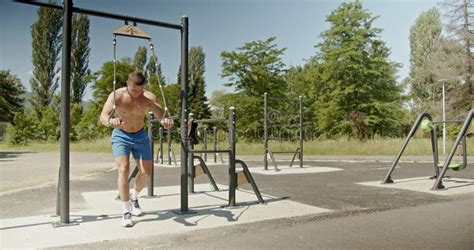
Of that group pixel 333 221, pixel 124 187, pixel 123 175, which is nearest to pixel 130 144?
pixel 123 175

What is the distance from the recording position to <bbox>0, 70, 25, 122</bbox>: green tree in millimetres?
36097

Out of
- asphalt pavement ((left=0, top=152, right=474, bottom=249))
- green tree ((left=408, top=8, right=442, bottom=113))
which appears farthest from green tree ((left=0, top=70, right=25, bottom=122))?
green tree ((left=408, top=8, right=442, bottom=113))

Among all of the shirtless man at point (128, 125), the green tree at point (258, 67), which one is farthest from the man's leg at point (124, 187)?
the green tree at point (258, 67)

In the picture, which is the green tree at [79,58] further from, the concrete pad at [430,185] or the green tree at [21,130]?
the concrete pad at [430,185]

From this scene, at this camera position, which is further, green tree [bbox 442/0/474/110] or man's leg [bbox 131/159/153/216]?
green tree [bbox 442/0/474/110]

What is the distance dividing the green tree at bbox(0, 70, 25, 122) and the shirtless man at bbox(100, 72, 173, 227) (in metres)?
33.5

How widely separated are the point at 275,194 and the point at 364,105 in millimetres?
27660

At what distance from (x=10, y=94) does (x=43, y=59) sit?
16.5ft

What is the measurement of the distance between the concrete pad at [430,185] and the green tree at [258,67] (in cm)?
2416

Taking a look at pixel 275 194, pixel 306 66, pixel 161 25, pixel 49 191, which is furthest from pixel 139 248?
pixel 306 66

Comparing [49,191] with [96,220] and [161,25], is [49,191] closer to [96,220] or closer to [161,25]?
[96,220]

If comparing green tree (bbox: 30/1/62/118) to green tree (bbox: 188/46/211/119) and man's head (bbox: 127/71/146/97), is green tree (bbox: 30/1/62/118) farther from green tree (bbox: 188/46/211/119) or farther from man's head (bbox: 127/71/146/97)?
man's head (bbox: 127/71/146/97)

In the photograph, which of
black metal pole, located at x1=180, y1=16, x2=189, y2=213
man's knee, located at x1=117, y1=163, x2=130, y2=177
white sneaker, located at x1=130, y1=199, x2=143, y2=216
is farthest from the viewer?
black metal pole, located at x1=180, y1=16, x2=189, y2=213

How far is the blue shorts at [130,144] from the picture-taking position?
186 inches
